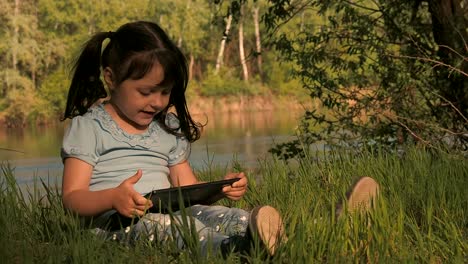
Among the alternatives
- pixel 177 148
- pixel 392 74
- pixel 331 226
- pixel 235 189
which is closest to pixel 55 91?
pixel 392 74

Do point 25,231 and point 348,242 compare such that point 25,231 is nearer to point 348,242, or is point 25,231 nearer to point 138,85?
point 138,85

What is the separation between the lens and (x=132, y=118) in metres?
3.36

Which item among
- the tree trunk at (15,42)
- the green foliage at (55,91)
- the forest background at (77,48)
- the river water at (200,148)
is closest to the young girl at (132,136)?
the river water at (200,148)

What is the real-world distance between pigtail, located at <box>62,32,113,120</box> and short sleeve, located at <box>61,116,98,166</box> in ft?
0.77

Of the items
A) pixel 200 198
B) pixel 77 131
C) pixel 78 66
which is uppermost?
pixel 78 66

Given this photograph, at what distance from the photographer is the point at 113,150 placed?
338 cm

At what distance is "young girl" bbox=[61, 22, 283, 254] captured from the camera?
10.2 feet

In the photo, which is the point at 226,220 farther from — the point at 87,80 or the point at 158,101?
the point at 87,80

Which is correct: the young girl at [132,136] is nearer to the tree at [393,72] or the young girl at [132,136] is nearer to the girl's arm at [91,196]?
the girl's arm at [91,196]

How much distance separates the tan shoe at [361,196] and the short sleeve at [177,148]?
89cm

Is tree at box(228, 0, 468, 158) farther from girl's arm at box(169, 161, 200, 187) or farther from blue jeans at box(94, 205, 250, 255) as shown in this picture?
blue jeans at box(94, 205, 250, 255)

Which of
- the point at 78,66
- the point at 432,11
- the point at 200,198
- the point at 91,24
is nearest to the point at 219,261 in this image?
the point at 200,198

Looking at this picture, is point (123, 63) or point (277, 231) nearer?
point (277, 231)

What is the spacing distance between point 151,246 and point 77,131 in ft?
2.52
